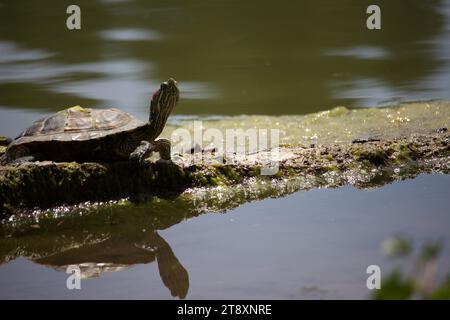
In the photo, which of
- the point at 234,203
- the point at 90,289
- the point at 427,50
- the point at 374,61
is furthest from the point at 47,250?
the point at 427,50

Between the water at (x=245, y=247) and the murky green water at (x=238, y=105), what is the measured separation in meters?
0.01

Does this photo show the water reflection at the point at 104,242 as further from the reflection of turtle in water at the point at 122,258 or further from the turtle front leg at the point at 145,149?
the turtle front leg at the point at 145,149

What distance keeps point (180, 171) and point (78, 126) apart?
2.44ft

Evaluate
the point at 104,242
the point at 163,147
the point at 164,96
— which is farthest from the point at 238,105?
the point at 104,242

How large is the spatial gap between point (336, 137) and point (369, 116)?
2.90ft

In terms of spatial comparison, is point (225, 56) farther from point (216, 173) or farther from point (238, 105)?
point (216, 173)

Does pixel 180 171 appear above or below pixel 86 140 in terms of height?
below

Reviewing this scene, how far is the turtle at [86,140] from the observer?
15.1ft

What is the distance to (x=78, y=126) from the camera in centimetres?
466

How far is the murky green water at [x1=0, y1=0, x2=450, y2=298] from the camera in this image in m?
3.81

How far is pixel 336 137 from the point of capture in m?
6.80

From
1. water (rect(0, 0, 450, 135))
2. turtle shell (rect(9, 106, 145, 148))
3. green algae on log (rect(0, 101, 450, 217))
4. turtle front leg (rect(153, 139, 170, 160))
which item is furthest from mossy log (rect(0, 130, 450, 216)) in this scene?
water (rect(0, 0, 450, 135))

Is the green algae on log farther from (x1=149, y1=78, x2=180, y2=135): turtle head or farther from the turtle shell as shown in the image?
(x1=149, y1=78, x2=180, y2=135): turtle head

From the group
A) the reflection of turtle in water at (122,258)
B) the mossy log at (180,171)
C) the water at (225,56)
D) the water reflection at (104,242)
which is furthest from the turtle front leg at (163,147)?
the water at (225,56)
